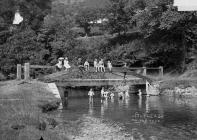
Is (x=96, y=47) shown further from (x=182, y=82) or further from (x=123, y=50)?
(x=182, y=82)

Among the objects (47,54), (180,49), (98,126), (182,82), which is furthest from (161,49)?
(98,126)

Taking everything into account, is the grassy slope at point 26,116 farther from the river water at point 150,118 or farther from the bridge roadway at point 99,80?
the bridge roadway at point 99,80

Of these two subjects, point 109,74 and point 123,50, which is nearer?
point 109,74

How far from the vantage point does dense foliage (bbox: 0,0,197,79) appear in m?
53.8

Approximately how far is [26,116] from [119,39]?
50959 mm

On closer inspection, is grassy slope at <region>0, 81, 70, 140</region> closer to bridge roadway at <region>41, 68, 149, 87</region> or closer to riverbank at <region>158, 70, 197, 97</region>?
bridge roadway at <region>41, 68, 149, 87</region>

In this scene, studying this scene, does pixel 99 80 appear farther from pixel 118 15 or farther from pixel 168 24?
pixel 118 15

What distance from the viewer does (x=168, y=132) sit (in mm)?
21266

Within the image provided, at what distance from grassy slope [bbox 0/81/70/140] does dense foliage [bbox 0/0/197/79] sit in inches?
937

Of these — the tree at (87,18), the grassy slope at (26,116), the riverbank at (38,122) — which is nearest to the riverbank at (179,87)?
the riverbank at (38,122)

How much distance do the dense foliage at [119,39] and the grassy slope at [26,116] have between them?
78.1ft

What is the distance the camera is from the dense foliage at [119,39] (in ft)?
176

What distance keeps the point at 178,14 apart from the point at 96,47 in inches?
739

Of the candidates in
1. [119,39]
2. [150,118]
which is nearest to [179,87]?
[150,118]
